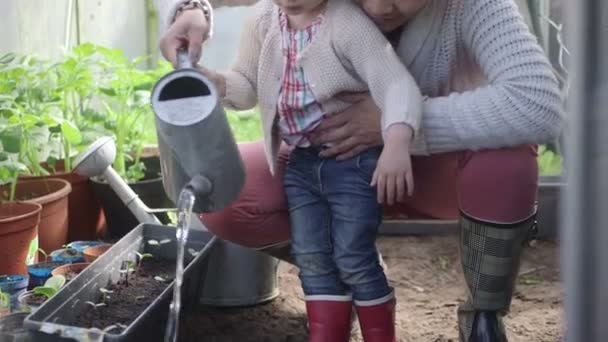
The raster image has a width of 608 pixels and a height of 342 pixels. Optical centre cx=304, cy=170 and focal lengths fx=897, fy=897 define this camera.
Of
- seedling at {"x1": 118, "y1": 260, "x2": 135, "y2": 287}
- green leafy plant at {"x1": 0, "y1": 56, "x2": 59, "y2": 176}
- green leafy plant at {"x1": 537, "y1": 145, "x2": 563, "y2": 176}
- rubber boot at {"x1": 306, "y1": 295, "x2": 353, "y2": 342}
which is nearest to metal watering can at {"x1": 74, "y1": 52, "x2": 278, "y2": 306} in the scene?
rubber boot at {"x1": 306, "y1": 295, "x2": 353, "y2": 342}

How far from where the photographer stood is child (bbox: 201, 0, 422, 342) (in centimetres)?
150

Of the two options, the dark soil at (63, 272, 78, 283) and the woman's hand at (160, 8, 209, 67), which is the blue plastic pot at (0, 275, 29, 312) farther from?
the woman's hand at (160, 8, 209, 67)

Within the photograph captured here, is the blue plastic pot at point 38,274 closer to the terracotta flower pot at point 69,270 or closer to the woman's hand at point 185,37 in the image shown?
the terracotta flower pot at point 69,270

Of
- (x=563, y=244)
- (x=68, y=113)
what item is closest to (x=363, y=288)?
(x=563, y=244)

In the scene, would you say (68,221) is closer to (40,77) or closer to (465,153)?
(40,77)

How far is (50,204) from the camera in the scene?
2070mm

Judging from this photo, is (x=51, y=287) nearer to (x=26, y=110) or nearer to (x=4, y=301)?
(x=4, y=301)

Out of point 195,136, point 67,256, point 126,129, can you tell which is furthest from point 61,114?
point 195,136

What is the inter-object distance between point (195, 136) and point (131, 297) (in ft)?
1.60

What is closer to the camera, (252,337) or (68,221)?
(252,337)

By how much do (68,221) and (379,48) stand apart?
1173 millimetres

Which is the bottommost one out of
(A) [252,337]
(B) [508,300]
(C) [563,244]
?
(A) [252,337]

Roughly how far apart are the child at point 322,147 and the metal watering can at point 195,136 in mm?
161

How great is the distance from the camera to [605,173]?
556mm
